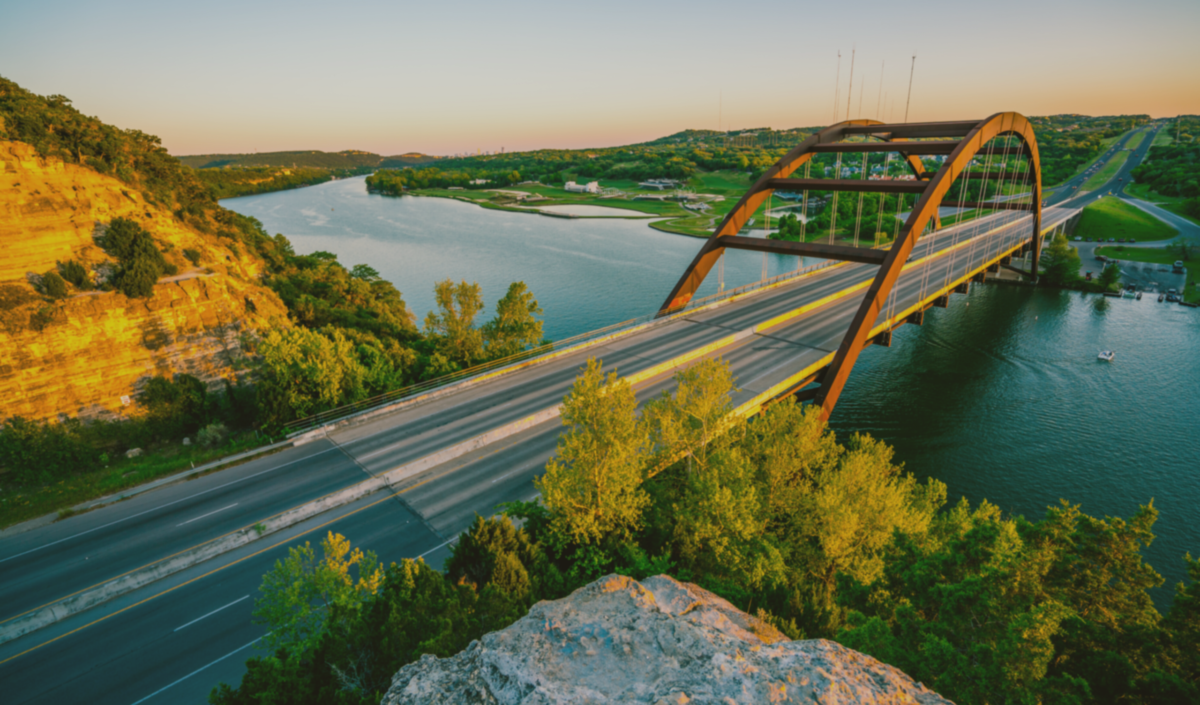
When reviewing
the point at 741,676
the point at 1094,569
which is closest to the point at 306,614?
the point at 741,676

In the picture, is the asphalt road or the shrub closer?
the shrub

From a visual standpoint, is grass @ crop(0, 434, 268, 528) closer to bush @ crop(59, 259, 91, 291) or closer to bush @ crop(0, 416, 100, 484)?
bush @ crop(0, 416, 100, 484)

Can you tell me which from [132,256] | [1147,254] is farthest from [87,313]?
[1147,254]

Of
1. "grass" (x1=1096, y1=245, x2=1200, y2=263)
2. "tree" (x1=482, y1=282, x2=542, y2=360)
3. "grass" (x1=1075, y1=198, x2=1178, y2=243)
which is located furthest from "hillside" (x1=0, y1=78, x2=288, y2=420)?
"grass" (x1=1075, y1=198, x2=1178, y2=243)

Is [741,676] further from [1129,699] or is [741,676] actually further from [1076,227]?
[1076,227]

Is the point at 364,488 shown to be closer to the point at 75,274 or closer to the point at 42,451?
the point at 42,451
